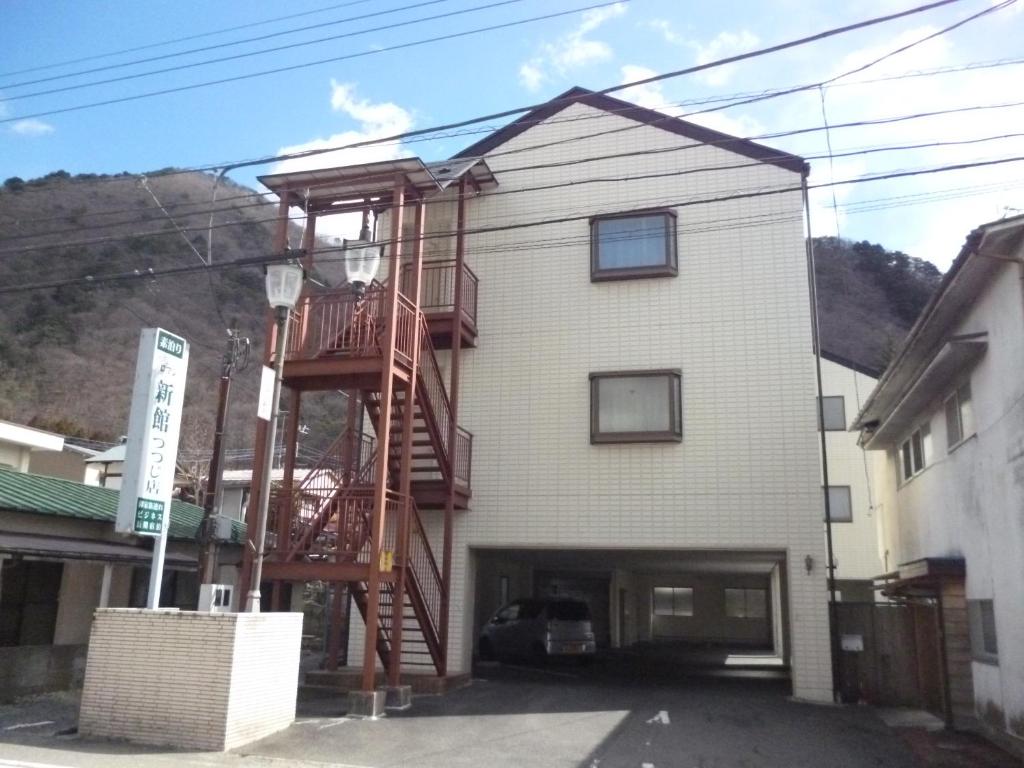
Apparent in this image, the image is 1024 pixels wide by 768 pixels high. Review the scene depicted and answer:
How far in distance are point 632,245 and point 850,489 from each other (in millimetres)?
13140

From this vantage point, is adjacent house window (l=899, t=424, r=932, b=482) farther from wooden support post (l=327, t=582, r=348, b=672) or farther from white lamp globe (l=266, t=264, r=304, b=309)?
white lamp globe (l=266, t=264, r=304, b=309)

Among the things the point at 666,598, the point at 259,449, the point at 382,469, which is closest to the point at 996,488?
the point at 382,469

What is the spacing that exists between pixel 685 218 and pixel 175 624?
35.4ft

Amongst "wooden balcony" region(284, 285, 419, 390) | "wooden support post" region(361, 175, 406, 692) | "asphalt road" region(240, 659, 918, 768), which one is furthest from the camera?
"wooden balcony" region(284, 285, 419, 390)

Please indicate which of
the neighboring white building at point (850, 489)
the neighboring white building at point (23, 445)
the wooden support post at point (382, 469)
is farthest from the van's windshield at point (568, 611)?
the neighboring white building at point (23, 445)

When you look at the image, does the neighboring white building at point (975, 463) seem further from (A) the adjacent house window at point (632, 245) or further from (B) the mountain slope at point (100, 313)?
(B) the mountain slope at point (100, 313)

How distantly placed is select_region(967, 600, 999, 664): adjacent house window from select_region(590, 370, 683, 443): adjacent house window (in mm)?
4981

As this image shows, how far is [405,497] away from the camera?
12.4 meters

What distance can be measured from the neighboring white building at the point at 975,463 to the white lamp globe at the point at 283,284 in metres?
7.49

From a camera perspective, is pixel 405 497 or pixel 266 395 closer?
pixel 266 395

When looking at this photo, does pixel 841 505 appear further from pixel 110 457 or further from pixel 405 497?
pixel 110 457

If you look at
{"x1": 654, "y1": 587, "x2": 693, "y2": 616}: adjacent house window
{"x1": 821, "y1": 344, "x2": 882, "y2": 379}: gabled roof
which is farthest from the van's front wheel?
{"x1": 821, "y1": 344, "x2": 882, "y2": 379}: gabled roof

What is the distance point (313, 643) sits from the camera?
21.9 m

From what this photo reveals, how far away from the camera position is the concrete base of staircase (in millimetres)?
12945
